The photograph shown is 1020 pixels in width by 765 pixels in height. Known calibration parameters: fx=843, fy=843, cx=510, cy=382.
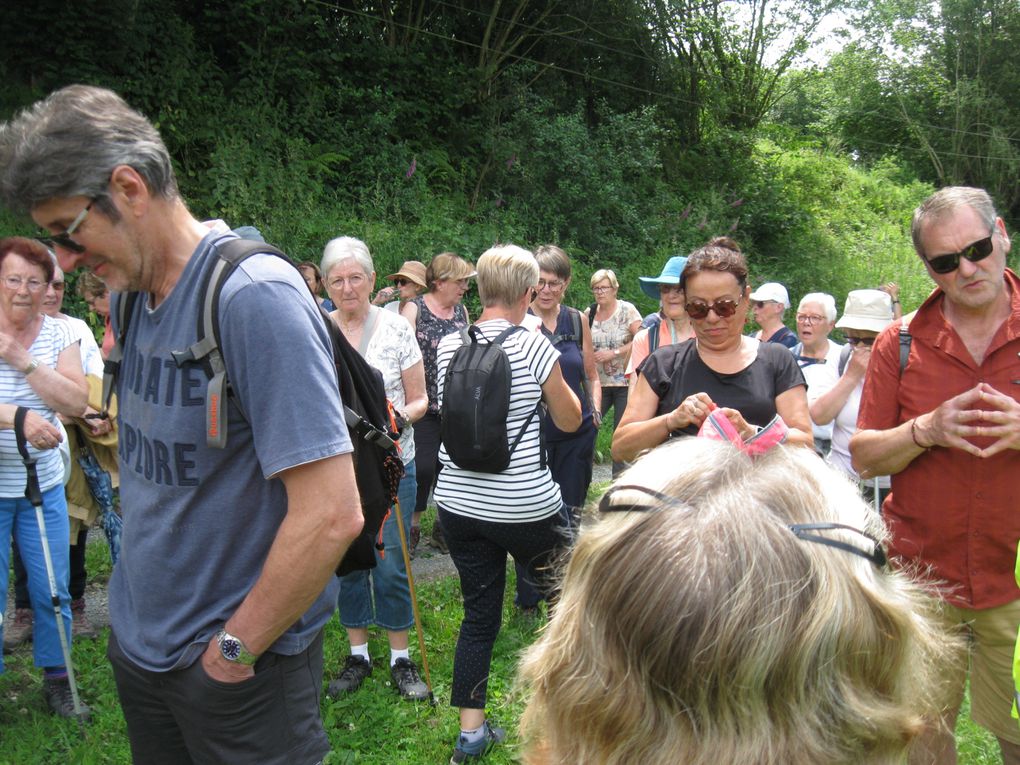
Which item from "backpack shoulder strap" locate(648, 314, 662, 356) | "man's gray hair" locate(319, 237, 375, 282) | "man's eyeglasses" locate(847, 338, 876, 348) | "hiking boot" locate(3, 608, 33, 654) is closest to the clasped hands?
"man's eyeglasses" locate(847, 338, 876, 348)

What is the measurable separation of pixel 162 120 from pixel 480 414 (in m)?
9.83

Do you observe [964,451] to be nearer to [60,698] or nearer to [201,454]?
[201,454]

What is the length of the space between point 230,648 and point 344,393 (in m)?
0.68

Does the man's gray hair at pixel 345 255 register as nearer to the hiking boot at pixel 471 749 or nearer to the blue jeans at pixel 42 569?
the blue jeans at pixel 42 569

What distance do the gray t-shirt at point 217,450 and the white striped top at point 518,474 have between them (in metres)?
1.54

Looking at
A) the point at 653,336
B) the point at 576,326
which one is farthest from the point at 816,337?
the point at 576,326

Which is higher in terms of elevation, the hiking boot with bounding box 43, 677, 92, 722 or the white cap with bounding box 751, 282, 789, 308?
the white cap with bounding box 751, 282, 789, 308

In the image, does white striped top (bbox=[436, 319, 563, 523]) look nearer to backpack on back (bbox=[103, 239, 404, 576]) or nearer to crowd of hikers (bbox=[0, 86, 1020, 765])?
crowd of hikers (bbox=[0, 86, 1020, 765])

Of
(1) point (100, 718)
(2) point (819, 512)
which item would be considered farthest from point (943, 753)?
(1) point (100, 718)

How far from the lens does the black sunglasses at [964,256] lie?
2.63 m

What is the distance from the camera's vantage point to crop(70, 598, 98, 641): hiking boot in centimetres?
479

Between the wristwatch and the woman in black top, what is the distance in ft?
5.62

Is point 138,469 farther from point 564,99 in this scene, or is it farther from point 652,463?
point 564,99

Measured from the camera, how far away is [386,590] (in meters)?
4.15
